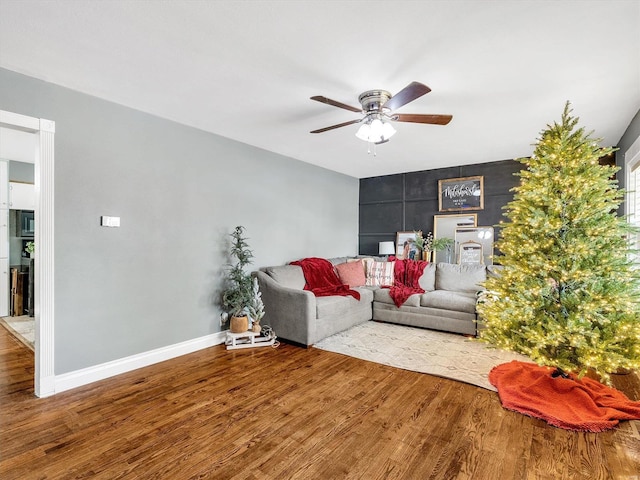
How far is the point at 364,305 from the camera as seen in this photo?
473cm

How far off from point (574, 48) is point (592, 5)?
1.41 feet

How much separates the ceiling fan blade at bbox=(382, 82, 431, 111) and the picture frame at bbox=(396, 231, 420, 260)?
367cm

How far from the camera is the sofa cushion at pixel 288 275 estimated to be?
4.25m

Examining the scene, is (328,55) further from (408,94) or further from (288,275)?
(288,275)

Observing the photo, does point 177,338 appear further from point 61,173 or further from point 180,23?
point 180,23

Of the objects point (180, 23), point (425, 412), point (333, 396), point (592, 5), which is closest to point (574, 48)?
point (592, 5)

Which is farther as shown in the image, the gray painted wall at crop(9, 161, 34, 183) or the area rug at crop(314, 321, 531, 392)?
the gray painted wall at crop(9, 161, 34, 183)

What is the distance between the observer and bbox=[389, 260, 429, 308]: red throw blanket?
15.8 ft

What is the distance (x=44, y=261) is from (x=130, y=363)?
3.95ft

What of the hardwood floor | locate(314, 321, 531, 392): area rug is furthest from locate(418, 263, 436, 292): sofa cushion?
the hardwood floor

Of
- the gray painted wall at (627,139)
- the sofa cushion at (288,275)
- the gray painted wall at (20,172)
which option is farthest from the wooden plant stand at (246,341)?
the gray painted wall at (20,172)

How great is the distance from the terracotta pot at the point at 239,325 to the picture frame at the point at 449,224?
3484 mm

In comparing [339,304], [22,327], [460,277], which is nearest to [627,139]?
Result: [460,277]

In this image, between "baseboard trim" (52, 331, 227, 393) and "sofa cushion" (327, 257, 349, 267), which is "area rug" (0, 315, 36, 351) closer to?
"baseboard trim" (52, 331, 227, 393)
